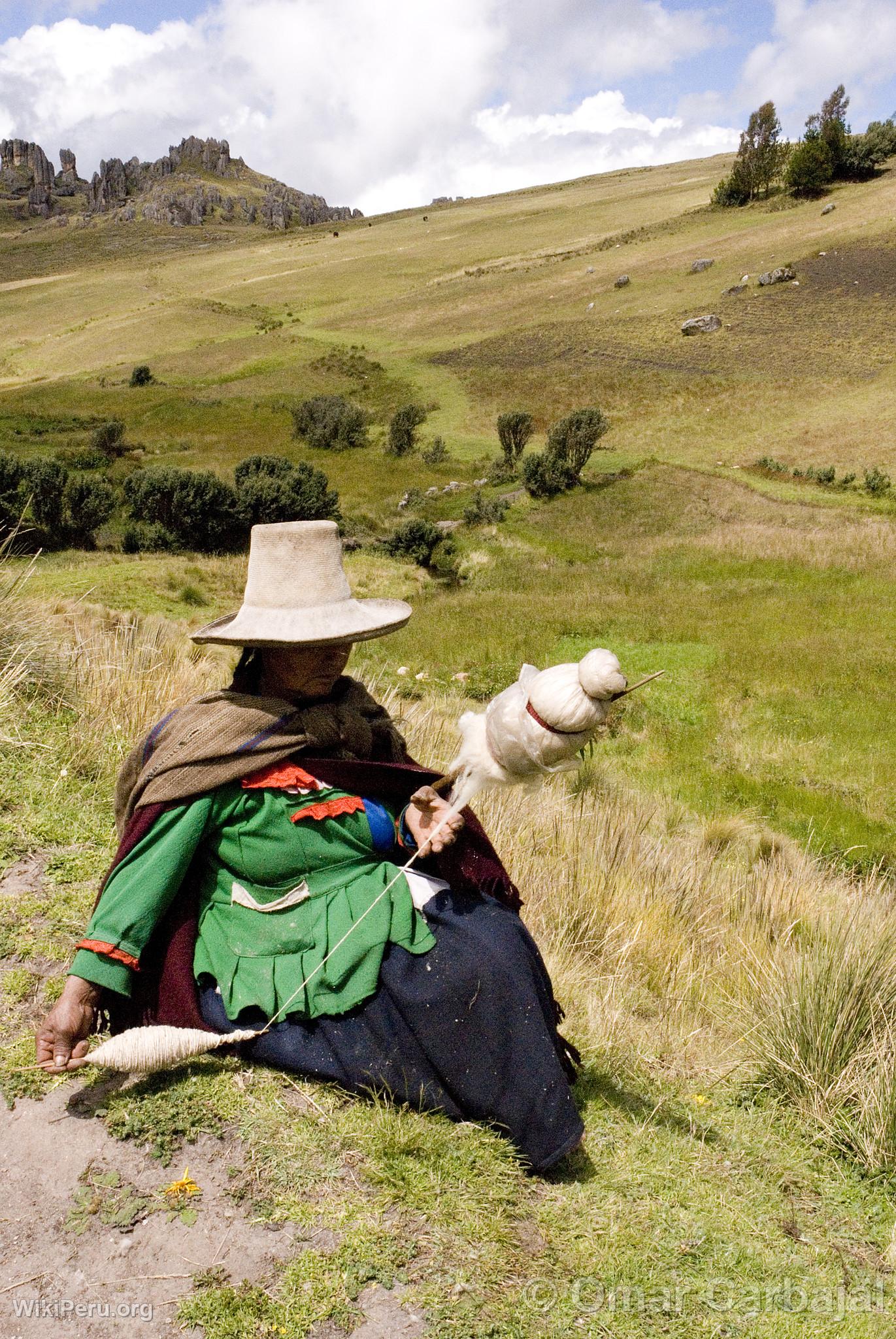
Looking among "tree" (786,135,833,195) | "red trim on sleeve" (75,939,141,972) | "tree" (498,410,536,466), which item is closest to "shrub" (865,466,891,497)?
"tree" (498,410,536,466)

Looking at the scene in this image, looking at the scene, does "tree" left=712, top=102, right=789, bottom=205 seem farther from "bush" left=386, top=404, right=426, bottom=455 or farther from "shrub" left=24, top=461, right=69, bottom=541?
"shrub" left=24, top=461, right=69, bottom=541

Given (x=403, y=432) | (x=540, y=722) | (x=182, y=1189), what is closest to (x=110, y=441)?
(x=403, y=432)

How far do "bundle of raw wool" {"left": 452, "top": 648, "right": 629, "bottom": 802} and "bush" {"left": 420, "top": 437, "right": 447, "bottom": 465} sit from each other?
40.2 m

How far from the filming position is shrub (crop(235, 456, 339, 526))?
3619 cm

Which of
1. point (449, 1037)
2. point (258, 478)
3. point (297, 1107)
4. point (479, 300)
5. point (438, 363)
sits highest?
point (479, 300)

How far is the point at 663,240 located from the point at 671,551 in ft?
199

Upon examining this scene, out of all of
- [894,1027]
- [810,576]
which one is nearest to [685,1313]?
[894,1027]

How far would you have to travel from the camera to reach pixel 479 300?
69.8m

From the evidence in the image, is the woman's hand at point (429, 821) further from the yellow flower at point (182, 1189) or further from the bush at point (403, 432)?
the bush at point (403, 432)

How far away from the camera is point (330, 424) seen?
4809 centimetres

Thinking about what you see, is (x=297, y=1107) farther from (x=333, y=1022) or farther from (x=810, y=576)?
(x=810, y=576)

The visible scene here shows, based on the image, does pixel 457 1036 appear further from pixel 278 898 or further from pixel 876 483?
pixel 876 483

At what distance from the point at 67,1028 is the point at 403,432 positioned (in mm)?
43914

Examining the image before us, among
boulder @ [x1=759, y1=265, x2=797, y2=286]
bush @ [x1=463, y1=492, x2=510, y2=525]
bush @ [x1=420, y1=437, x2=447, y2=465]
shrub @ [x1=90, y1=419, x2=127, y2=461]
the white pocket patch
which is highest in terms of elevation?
boulder @ [x1=759, y1=265, x2=797, y2=286]
